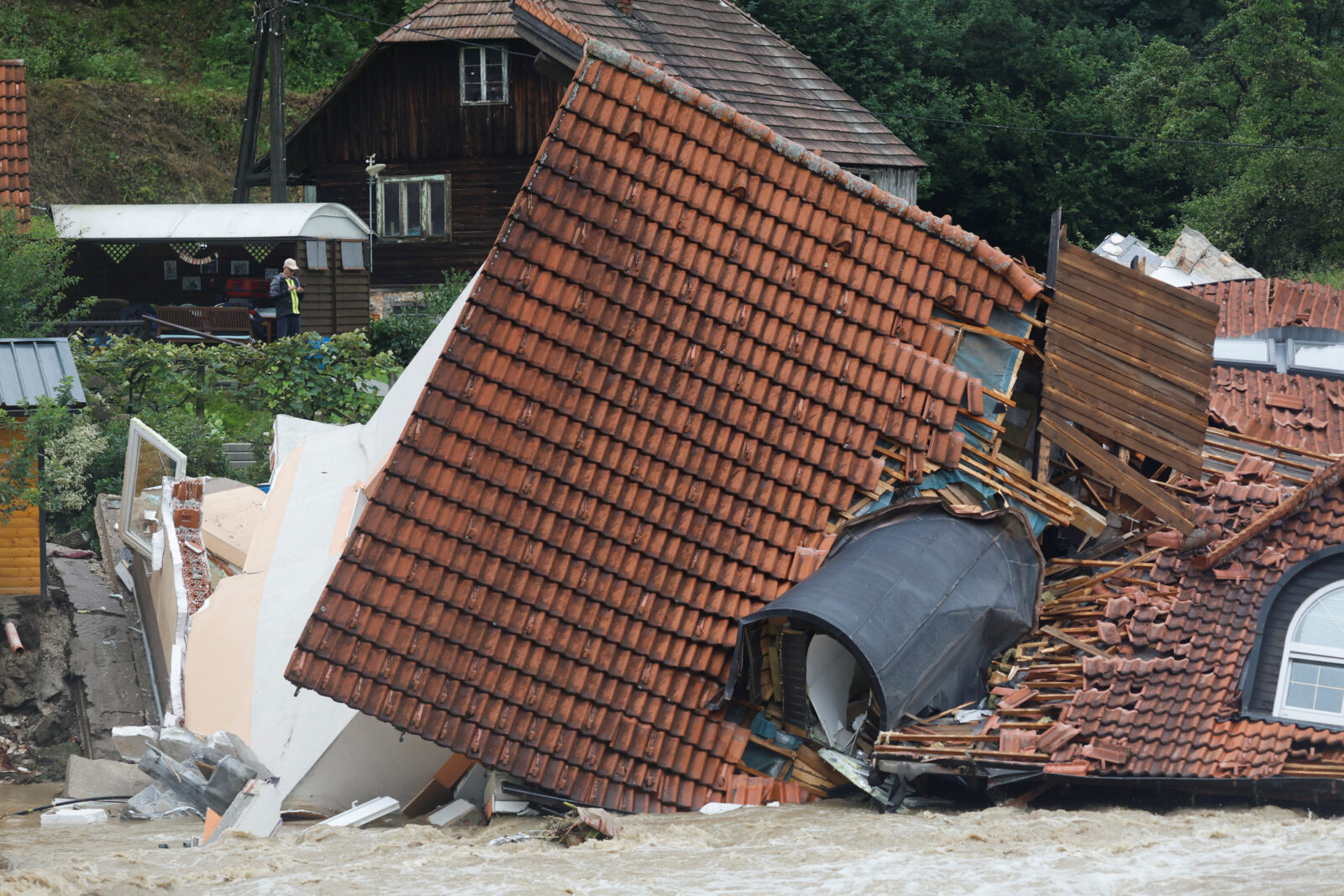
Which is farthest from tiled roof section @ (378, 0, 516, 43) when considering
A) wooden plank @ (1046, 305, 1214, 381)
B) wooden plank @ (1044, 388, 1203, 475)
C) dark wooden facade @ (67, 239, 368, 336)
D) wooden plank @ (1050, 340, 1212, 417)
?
wooden plank @ (1044, 388, 1203, 475)

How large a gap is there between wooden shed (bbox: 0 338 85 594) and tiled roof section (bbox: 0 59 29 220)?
840 cm

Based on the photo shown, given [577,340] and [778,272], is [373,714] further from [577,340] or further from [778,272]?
[778,272]

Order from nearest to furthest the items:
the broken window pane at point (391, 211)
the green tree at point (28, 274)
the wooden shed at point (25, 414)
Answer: the wooden shed at point (25, 414) < the green tree at point (28, 274) < the broken window pane at point (391, 211)

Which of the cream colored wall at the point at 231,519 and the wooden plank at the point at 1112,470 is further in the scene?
the cream colored wall at the point at 231,519

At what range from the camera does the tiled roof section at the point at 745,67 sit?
23.1m

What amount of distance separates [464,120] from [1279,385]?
17.3 metres

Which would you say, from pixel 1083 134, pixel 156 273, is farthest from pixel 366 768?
pixel 1083 134

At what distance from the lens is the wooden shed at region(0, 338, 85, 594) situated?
45.9 ft

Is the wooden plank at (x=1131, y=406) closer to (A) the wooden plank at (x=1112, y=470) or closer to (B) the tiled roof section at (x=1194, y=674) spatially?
(A) the wooden plank at (x=1112, y=470)

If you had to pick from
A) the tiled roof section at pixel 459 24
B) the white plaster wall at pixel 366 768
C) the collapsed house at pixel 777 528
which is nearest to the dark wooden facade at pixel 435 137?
the tiled roof section at pixel 459 24

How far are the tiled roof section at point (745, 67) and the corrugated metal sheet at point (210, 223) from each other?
5365 mm

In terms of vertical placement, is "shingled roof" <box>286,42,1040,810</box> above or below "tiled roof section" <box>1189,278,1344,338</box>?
below

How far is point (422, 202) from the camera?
27438 mm

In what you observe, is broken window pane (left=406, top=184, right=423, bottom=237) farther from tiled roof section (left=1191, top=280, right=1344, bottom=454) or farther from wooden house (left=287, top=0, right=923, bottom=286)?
tiled roof section (left=1191, top=280, right=1344, bottom=454)
